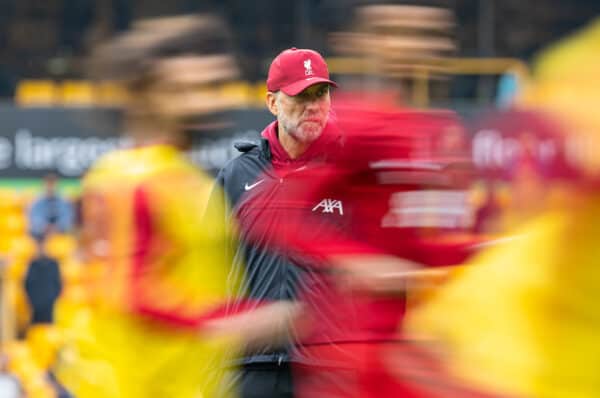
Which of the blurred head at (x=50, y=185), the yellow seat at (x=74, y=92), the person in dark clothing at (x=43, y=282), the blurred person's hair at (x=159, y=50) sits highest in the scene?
the blurred person's hair at (x=159, y=50)

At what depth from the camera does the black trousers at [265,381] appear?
4.95 m

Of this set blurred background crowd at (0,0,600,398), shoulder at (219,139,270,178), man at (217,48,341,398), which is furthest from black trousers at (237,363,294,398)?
blurred background crowd at (0,0,600,398)

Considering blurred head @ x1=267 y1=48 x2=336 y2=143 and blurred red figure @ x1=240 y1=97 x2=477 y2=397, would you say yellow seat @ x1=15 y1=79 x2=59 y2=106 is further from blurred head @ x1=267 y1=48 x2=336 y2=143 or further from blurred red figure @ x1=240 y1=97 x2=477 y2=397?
blurred red figure @ x1=240 y1=97 x2=477 y2=397

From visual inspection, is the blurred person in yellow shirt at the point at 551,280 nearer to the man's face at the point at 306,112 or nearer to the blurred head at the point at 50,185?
the man's face at the point at 306,112

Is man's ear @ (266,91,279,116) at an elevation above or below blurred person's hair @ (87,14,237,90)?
below

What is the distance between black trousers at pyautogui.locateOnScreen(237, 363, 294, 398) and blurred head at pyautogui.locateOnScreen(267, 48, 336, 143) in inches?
31.9

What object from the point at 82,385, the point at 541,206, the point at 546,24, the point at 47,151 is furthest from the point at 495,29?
the point at 541,206

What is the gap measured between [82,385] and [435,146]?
5.43 ft

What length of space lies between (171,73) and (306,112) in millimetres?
1468

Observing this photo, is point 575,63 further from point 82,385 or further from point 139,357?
point 82,385

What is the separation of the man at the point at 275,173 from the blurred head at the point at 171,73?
2.86 feet

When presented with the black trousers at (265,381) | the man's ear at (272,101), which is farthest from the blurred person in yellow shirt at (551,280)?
the man's ear at (272,101)

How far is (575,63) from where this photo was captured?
7.09 ft

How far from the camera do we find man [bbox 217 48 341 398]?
4.89 m
